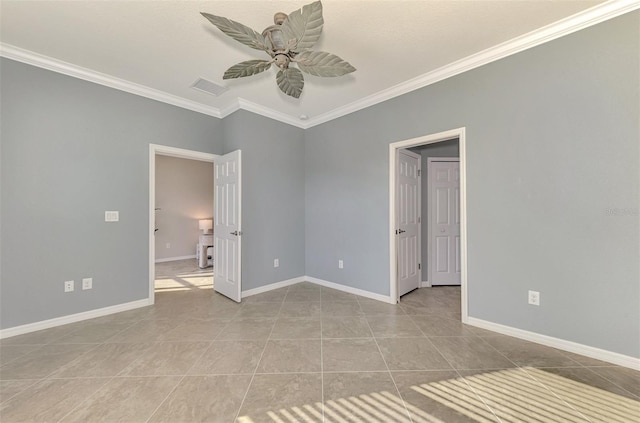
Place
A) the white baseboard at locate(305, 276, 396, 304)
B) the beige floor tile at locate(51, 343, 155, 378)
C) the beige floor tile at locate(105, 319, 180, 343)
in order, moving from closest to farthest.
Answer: the beige floor tile at locate(51, 343, 155, 378) < the beige floor tile at locate(105, 319, 180, 343) < the white baseboard at locate(305, 276, 396, 304)

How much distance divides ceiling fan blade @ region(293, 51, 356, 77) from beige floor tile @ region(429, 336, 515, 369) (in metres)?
2.42

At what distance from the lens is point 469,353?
206 cm

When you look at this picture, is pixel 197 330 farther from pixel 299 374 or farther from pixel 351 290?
pixel 351 290

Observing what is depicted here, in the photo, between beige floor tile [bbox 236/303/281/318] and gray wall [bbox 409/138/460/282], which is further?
gray wall [bbox 409/138/460/282]

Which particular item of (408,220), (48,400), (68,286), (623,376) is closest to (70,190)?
(68,286)

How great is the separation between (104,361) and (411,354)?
256cm

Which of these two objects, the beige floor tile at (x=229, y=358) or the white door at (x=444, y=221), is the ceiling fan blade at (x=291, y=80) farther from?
the white door at (x=444, y=221)

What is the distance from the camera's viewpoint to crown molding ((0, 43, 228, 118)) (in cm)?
238

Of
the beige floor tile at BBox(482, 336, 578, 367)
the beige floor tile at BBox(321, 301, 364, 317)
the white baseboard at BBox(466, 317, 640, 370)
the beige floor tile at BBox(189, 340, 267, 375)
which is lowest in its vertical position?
the beige floor tile at BBox(189, 340, 267, 375)

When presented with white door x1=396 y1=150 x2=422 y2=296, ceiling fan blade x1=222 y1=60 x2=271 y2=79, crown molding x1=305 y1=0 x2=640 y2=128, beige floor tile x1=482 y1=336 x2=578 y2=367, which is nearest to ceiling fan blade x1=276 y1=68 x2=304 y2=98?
ceiling fan blade x1=222 y1=60 x2=271 y2=79

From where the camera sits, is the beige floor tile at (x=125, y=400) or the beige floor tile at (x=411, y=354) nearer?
the beige floor tile at (x=125, y=400)

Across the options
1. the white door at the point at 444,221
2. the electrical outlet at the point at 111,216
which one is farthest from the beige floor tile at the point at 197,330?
the white door at the point at 444,221

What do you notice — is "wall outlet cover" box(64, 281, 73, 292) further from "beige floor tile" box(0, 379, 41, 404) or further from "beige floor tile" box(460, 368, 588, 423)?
"beige floor tile" box(460, 368, 588, 423)

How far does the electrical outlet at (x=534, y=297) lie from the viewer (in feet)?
7.18
